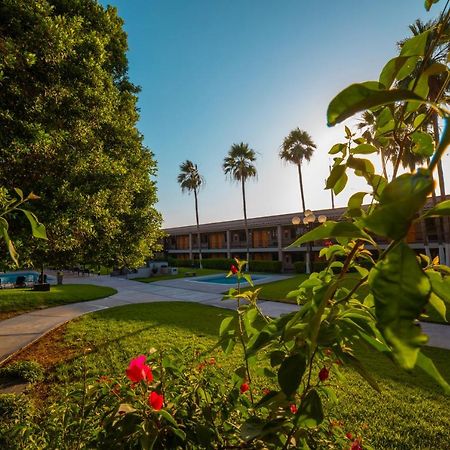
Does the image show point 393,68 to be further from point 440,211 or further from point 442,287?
point 442,287

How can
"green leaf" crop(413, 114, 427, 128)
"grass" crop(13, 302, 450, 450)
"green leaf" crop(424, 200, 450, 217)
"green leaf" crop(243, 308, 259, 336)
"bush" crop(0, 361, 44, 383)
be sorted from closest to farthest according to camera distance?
"green leaf" crop(424, 200, 450, 217), "green leaf" crop(413, 114, 427, 128), "green leaf" crop(243, 308, 259, 336), "grass" crop(13, 302, 450, 450), "bush" crop(0, 361, 44, 383)

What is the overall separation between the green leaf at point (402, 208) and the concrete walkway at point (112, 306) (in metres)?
9.51

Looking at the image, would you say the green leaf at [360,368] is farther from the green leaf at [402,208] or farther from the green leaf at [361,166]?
the green leaf at [402,208]

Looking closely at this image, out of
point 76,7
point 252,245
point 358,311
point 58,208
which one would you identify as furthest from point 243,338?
point 252,245

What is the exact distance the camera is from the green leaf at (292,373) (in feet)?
2.54

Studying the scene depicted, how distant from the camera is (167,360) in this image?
183 centimetres

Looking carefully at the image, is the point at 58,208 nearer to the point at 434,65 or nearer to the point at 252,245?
the point at 434,65

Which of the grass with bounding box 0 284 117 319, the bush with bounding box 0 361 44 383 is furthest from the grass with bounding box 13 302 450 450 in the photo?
the grass with bounding box 0 284 117 319

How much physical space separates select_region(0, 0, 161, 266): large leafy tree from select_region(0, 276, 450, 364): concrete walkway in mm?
3499

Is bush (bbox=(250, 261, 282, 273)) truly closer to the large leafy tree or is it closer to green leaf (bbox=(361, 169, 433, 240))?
the large leafy tree

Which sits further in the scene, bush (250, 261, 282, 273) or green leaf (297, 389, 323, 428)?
bush (250, 261, 282, 273)

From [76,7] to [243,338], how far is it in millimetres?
9207

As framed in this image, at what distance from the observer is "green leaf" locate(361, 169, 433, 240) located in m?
0.37

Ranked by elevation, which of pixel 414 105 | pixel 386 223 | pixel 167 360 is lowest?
pixel 167 360
